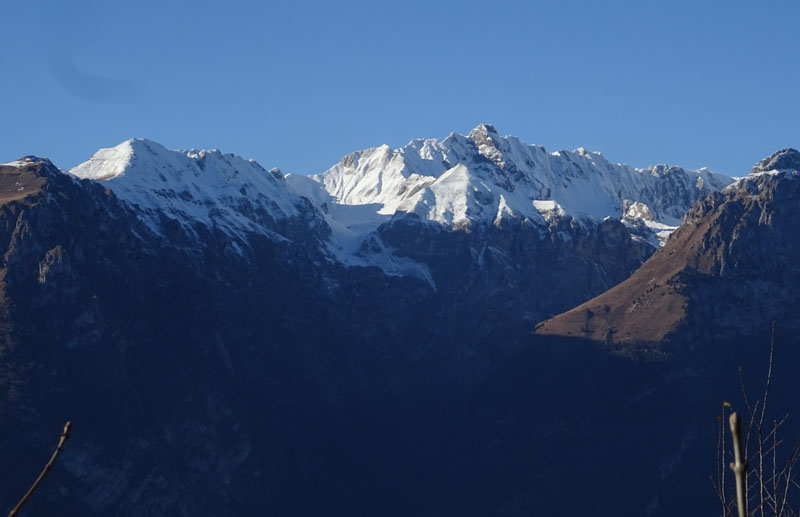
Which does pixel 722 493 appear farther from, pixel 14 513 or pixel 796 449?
pixel 14 513

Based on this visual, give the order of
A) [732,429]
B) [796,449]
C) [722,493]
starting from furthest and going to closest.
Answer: [796,449] → [722,493] → [732,429]

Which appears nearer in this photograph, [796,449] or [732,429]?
[732,429]

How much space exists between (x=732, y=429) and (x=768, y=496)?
10582 millimetres

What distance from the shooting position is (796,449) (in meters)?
29.8

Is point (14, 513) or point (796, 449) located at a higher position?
point (14, 513)

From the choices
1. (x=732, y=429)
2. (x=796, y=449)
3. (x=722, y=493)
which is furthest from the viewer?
(x=796, y=449)

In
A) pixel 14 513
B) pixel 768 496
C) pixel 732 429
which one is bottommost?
pixel 768 496

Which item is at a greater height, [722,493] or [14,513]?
[14,513]

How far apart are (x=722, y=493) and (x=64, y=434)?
554 inches

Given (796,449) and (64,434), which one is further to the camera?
(796,449)

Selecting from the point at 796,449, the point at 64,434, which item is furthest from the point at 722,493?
the point at 64,434

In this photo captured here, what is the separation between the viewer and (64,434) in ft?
57.1

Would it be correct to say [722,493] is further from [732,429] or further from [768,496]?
[732,429]

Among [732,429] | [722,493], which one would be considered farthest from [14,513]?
[722,493]
